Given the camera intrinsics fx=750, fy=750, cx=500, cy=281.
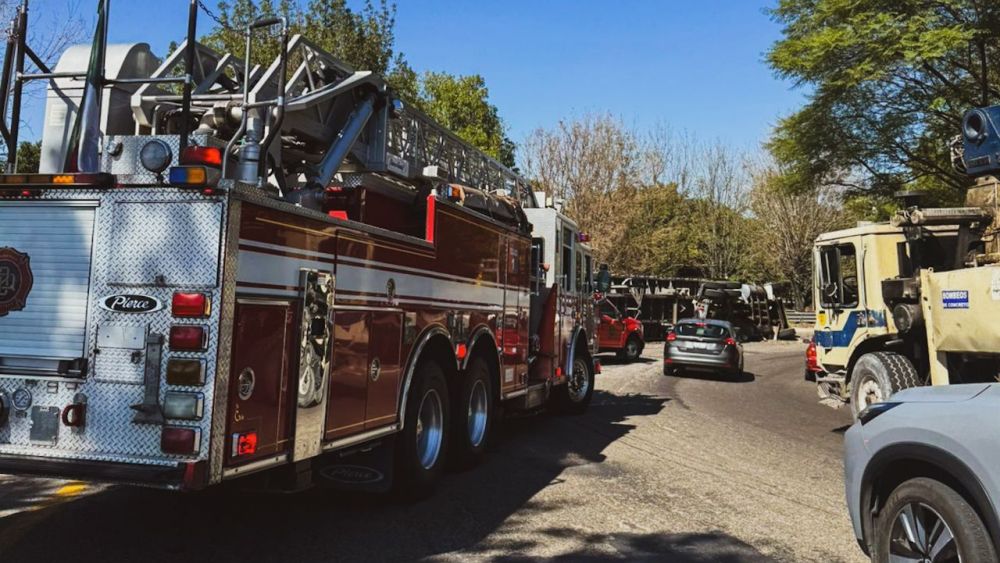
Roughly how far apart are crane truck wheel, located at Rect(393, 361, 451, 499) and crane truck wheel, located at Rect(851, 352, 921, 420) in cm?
549

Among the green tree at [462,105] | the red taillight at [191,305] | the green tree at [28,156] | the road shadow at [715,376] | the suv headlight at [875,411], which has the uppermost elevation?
the green tree at [462,105]

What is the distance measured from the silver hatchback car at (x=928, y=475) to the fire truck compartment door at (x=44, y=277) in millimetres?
4349

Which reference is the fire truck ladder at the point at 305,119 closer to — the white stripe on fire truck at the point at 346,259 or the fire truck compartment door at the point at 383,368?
the white stripe on fire truck at the point at 346,259

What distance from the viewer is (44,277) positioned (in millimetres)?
4352

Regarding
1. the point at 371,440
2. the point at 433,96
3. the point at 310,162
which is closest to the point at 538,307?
the point at 310,162

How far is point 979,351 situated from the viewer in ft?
25.8

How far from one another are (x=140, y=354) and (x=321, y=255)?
122 centimetres

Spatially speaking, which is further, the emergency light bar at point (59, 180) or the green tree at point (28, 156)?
the green tree at point (28, 156)

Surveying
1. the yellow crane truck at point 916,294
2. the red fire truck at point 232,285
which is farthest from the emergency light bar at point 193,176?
the yellow crane truck at point 916,294

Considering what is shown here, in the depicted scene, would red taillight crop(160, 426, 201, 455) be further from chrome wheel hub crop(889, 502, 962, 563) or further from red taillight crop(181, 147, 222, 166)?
chrome wheel hub crop(889, 502, 962, 563)

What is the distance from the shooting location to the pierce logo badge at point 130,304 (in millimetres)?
4070

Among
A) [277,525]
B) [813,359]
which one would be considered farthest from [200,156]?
[813,359]

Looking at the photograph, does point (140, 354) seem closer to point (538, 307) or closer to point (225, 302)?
point (225, 302)

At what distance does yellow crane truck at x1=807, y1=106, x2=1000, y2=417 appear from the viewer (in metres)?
8.14
